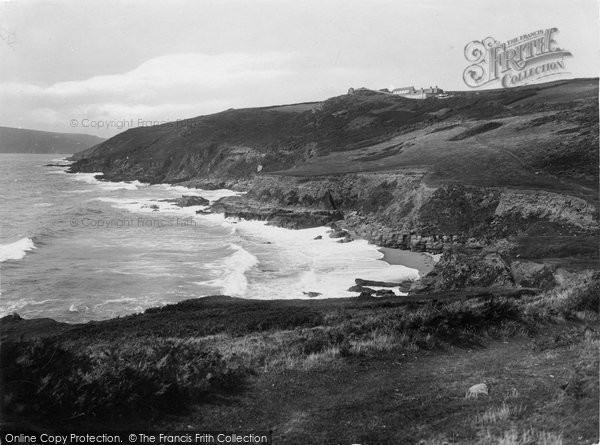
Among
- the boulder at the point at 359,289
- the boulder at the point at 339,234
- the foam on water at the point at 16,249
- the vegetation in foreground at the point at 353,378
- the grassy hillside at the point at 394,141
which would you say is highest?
the grassy hillside at the point at 394,141

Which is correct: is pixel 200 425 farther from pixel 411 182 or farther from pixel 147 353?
pixel 411 182

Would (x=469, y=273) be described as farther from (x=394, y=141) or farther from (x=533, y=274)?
(x=394, y=141)

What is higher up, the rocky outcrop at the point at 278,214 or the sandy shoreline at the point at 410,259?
the rocky outcrop at the point at 278,214

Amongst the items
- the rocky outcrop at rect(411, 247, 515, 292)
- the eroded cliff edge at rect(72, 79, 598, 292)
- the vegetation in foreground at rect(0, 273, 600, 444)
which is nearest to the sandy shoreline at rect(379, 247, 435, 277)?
the eroded cliff edge at rect(72, 79, 598, 292)

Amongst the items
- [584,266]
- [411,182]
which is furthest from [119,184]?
[584,266]

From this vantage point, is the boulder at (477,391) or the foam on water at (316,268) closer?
the boulder at (477,391)

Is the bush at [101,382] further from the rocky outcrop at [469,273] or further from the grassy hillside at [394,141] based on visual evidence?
the grassy hillside at [394,141]

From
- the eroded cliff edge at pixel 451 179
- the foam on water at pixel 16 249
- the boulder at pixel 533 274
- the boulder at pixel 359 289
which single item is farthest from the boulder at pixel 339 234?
the foam on water at pixel 16 249
